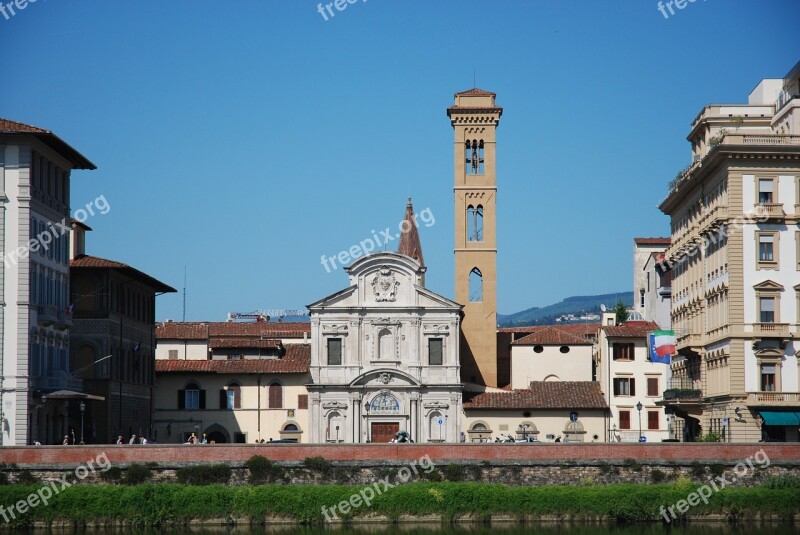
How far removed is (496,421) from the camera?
8231cm

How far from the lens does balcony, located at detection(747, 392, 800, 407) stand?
60.8 metres

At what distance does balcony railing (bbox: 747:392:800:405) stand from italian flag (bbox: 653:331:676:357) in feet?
27.5

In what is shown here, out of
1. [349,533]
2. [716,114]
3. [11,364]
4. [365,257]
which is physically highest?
[716,114]

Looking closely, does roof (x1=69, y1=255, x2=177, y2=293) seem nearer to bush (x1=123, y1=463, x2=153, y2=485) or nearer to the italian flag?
bush (x1=123, y1=463, x2=153, y2=485)

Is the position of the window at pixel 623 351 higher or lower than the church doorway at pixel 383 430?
higher

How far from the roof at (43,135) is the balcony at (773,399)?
31.2m

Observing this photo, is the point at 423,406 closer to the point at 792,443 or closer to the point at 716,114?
the point at 716,114

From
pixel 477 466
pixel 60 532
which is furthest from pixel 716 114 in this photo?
pixel 60 532

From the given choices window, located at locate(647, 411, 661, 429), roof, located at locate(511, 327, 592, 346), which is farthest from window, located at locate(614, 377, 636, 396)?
roof, located at locate(511, 327, 592, 346)

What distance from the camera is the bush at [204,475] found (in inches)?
2175

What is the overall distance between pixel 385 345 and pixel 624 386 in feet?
45.7

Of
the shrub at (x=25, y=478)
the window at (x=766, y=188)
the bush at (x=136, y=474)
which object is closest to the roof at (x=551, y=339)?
the window at (x=766, y=188)

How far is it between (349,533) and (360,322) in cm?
3368

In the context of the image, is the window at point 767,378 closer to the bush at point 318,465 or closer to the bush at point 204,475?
the bush at point 318,465
